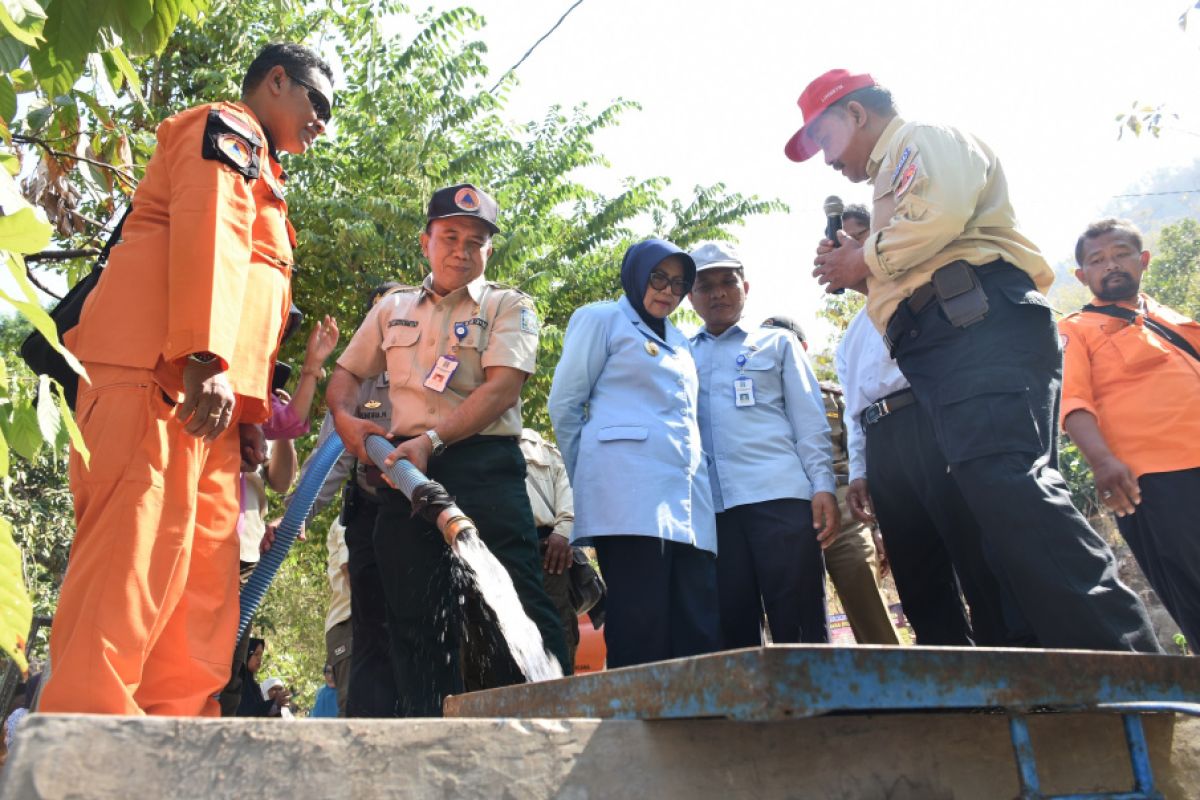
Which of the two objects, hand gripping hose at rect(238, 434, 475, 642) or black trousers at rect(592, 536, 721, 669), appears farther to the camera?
black trousers at rect(592, 536, 721, 669)

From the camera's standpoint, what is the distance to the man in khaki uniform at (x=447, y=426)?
3.47m

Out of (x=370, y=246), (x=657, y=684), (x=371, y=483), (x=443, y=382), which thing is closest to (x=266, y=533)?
(x=371, y=483)

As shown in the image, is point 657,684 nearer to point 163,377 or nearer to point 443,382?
point 163,377

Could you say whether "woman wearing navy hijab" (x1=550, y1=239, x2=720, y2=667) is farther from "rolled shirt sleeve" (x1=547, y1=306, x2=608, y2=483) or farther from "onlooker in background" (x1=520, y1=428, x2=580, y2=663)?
"onlooker in background" (x1=520, y1=428, x2=580, y2=663)

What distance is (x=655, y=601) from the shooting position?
138 inches

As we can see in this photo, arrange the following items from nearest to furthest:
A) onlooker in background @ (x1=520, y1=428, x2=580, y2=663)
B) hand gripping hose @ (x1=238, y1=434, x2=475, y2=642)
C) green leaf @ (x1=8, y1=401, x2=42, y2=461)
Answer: green leaf @ (x1=8, y1=401, x2=42, y2=461)
hand gripping hose @ (x1=238, y1=434, x2=475, y2=642)
onlooker in background @ (x1=520, y1=428, x2=580, y2=663)

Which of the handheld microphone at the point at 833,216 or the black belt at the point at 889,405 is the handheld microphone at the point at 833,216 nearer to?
the handheld microphone at the point at 833,216

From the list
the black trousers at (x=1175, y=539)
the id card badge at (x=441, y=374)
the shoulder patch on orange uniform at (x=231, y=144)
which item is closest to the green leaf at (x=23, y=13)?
the shoulder patch on orange uniform at (x=231, y=144)

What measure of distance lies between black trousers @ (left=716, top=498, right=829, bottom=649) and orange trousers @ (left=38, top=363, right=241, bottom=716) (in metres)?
1.87

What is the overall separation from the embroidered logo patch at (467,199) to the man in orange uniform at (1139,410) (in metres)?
2.57

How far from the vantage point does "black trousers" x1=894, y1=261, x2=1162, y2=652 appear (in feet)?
7.66

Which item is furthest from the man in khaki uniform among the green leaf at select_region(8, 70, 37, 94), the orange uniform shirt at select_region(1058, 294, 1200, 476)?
the orange uniform shirt at select_region(1058, 294, 1200, 476)

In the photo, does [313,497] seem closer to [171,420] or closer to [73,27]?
[171,420]

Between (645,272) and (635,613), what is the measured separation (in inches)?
55.5
